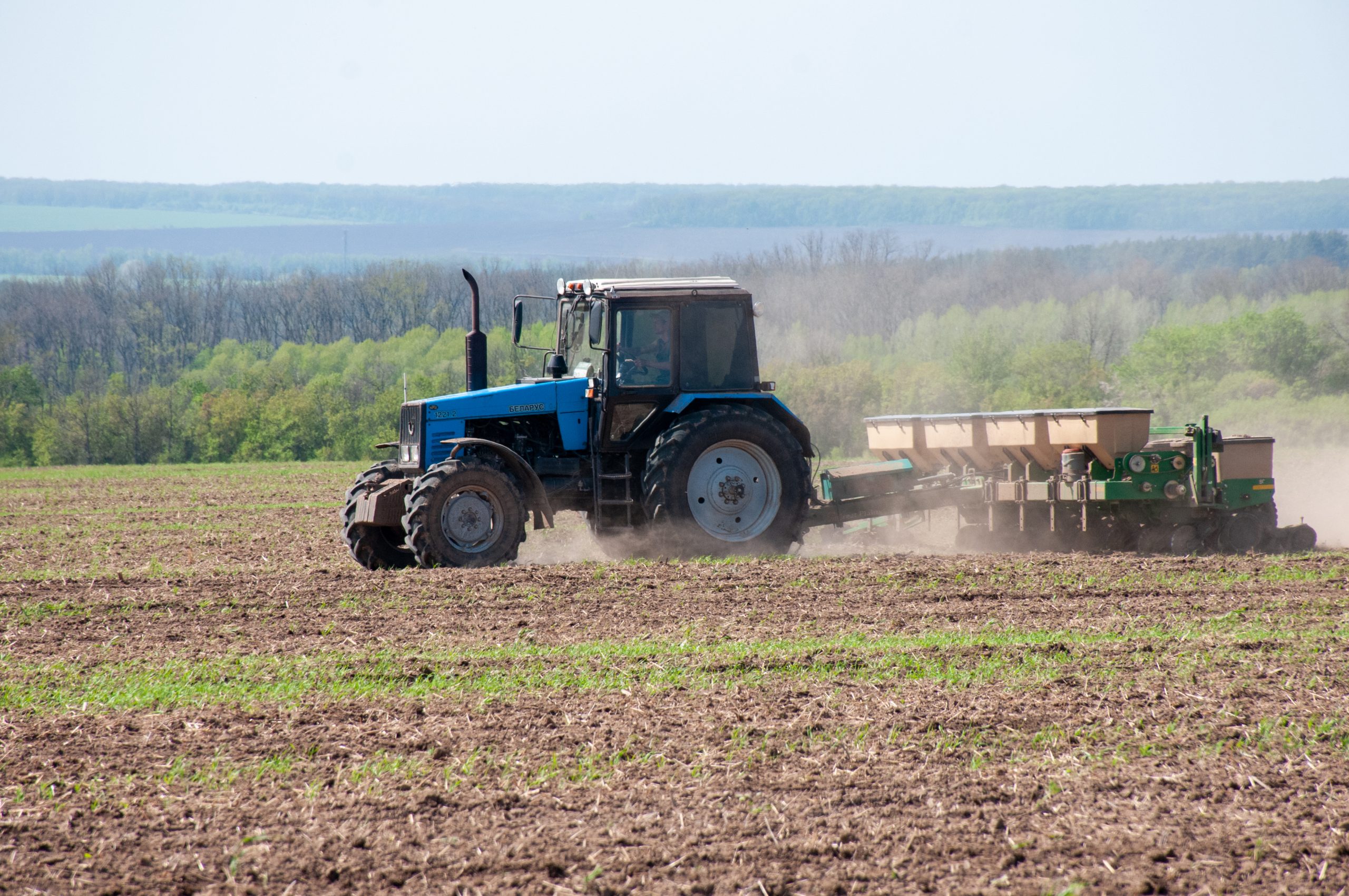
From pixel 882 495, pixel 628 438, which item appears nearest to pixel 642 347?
pixel 628 438

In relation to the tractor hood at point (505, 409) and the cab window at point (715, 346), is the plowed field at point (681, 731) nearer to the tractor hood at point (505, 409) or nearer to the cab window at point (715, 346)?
the tractor hood at point (505, 409)

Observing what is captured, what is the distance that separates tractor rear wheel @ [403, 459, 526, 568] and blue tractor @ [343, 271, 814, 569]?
0.07 feet

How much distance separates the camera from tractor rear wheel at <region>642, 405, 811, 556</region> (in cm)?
1102

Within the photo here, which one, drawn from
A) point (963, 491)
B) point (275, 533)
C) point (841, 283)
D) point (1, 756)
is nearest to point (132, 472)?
point (275, 533)

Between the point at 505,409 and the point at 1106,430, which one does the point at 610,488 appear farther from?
the point at 1106,430

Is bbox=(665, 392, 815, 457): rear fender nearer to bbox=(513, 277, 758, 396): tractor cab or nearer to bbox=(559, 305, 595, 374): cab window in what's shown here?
bbox=(513, 277, 758, 396): tractor cab

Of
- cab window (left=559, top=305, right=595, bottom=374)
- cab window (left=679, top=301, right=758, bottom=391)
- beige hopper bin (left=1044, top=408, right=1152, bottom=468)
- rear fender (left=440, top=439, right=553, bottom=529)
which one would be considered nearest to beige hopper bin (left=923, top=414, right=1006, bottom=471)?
beige hopper bin (left=1044, top=408, right=1152, bottom=468)

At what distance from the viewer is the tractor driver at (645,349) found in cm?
1105

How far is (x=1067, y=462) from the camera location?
→ 38.2 feet

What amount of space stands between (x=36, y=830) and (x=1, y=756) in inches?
43.1

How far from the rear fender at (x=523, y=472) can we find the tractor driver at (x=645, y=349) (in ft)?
3.88

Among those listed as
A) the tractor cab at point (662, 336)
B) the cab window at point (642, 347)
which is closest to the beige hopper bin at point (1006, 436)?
the tractor cab at point (662, 336)

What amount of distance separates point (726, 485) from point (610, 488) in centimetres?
108

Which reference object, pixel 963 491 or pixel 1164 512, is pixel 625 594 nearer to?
pixel 963 491
